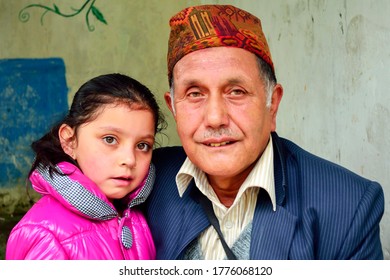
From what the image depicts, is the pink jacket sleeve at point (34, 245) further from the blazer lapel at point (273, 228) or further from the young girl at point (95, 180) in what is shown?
the blazer lapel at point (273, 228)

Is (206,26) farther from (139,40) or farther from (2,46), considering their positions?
(2,46)

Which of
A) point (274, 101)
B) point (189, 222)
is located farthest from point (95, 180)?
point (274, 101)

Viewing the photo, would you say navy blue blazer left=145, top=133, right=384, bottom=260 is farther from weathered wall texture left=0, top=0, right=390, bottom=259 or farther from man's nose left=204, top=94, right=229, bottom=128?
weathered wall texture left=0, top=0, right=390, bottom=259

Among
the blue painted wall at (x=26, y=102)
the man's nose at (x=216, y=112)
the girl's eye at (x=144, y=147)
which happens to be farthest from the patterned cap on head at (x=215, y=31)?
the blue painted wall at (x=26, y=102)

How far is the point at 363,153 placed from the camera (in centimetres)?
289

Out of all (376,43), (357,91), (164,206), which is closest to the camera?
(164,206)

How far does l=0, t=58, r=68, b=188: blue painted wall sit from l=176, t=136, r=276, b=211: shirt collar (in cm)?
362

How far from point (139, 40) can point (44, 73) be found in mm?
1051

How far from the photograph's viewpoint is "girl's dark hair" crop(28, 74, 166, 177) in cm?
221

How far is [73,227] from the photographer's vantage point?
79.4 inches

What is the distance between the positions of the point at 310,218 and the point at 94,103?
96 centimetres
